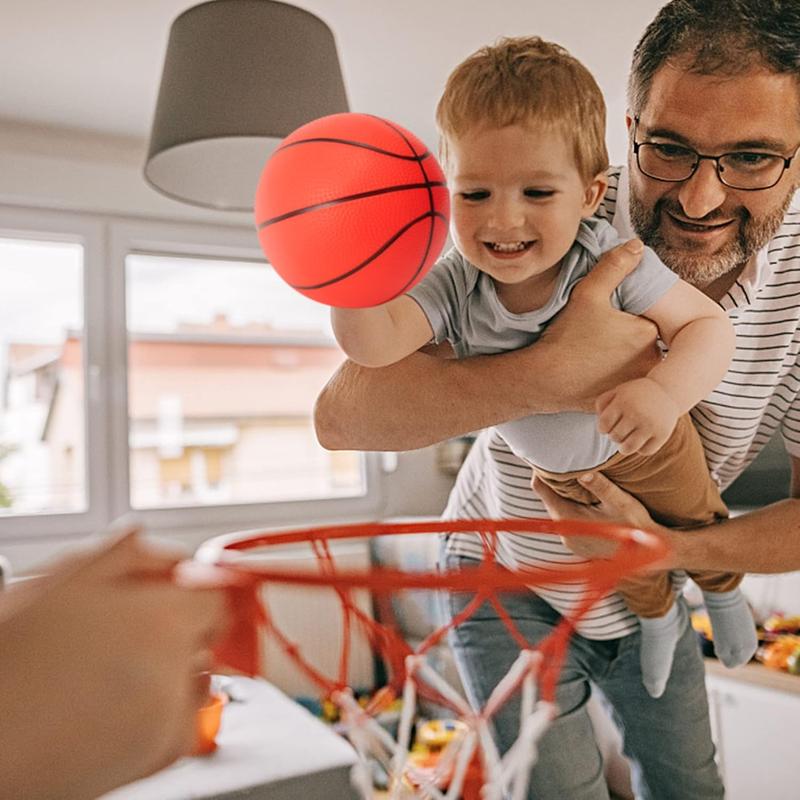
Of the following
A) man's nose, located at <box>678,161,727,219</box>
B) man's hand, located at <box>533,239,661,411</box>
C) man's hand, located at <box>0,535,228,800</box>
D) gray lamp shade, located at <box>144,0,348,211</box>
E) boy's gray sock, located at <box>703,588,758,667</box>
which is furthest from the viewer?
gray lamp shade, located at <box>144,0,348,211</box>

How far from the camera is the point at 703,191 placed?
1.26 m

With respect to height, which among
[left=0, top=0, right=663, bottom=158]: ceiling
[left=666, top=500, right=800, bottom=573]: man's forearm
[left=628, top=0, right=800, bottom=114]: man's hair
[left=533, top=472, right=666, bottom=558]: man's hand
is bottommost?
[left=666, top=500, right=800, bottom=573]: man's forearm

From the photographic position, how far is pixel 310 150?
0.93 metres

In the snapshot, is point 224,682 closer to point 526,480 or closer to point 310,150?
point 526,480

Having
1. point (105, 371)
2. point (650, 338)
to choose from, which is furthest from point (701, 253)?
point (105, 371)

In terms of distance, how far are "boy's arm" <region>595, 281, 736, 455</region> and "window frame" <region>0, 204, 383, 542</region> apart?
3.17 metres

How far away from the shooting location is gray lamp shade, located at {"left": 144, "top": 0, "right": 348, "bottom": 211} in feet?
6.64

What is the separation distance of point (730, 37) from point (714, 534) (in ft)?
2.36

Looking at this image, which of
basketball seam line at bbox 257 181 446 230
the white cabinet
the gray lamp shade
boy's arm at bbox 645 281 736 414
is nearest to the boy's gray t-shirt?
boy's arm at bbox 645 281 736 414

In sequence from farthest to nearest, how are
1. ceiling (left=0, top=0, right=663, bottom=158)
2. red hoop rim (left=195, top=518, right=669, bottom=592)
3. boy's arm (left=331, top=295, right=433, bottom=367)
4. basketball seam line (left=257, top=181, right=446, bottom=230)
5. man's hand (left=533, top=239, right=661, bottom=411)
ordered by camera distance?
ceiling (left=0, top=0, right=663, bottom=158), man's hand (left=533, top=239, right=661, bottom=411), boy's arm (left=331, top=295, right=433, bottom=367), basketball seam line (left=257, top=181, right=446, bottom=230), red hoop rim (left=195, top=518, right=669, bottom=592)

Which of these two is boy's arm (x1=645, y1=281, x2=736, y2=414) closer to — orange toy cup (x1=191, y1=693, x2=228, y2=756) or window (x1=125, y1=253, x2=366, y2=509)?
orange toy cup (x1=191, y1=693, x2=228, y2=756)

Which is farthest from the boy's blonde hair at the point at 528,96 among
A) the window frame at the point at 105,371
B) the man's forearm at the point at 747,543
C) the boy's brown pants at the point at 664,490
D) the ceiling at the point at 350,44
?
the window frame at the point at 105,371

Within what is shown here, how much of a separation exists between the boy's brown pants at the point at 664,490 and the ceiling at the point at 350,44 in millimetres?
2045

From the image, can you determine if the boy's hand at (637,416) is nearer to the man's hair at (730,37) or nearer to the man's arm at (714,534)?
the man's arm at (714,534)
